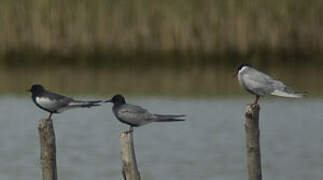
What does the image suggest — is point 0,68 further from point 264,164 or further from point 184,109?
point 264,164

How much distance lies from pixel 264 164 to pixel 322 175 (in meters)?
1.06

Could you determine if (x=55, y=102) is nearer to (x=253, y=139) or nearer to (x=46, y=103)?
(x=46, y=103)

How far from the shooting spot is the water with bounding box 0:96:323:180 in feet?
51.4

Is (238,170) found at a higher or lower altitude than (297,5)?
lower

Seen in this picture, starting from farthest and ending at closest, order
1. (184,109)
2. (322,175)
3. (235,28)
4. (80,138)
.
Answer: (235,28) < (184,109) < (80,138) < (322,175)

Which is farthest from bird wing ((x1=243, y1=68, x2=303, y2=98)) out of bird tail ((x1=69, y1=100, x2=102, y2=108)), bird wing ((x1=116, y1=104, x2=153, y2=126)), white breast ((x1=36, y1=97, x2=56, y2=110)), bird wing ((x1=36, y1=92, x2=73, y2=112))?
white breast ((x1=36, y1=97, x2=56, y2=110))

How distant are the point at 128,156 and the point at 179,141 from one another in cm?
584

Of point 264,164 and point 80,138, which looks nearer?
point 264,164

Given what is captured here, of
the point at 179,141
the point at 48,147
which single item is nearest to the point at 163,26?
the point at 179,141

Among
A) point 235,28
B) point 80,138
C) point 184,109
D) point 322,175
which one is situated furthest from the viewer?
point 235,28

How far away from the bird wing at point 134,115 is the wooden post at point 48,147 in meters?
0.64

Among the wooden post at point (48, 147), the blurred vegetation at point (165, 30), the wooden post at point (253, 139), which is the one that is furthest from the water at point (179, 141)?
the wooden post at point (253, 139)

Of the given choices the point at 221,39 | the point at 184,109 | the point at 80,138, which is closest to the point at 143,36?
the point at 221,39

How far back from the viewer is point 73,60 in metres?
22.1
